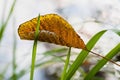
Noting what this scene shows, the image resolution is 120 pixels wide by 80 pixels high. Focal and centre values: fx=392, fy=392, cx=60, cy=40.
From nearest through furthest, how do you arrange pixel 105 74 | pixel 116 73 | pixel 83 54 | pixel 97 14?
pixel 83 54, pixel 116 73, pixel 105 74, pixel 97 14

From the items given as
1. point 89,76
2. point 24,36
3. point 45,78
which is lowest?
point 45,78

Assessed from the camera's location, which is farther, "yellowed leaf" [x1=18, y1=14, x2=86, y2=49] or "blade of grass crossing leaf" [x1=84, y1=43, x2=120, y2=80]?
"blade of grass crossing leaf" [x1=84, y1=43, x2=120, y2=80]

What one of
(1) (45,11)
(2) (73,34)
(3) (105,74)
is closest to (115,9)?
(1) (45,11)

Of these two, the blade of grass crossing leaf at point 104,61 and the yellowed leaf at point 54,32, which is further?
the blade of grass crossing leaf at point 104,61

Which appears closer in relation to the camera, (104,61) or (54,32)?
(54,32)

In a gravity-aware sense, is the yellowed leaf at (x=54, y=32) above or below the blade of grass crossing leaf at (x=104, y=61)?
above

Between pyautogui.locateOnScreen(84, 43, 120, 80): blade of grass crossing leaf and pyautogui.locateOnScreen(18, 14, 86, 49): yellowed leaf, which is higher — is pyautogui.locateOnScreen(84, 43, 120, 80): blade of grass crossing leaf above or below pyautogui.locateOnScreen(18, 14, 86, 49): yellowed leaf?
below

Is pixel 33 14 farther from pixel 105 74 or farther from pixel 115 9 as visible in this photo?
pixel 105 74

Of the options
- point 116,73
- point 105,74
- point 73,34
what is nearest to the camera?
point 73,34
